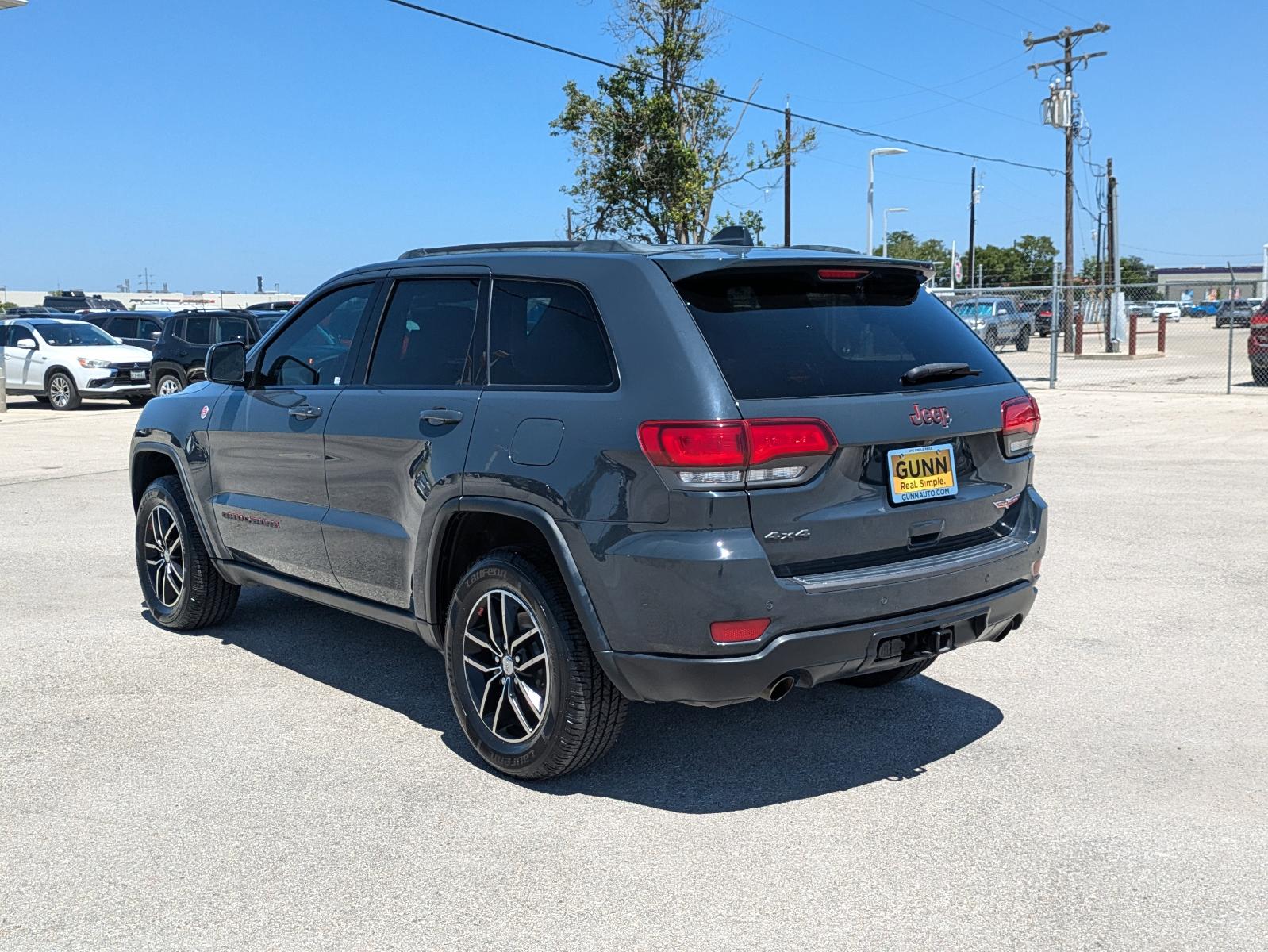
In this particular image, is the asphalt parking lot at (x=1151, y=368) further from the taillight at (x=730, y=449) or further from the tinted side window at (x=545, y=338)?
the taillight at (x=730, y=449)

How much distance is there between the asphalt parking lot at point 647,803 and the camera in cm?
337

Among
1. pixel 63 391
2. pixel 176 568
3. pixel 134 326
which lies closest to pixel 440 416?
pixel 176 568

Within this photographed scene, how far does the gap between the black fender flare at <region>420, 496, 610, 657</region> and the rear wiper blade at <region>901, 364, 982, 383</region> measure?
4.21ft

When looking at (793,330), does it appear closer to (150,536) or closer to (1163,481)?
(150,536)

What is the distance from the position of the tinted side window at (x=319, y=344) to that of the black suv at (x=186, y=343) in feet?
56.5

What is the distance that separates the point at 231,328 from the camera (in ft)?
73.1

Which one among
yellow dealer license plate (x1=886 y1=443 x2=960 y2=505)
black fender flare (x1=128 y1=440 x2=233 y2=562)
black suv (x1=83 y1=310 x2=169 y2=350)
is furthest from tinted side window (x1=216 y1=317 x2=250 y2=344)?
yellow dealer license plate (x1=886 y1=443 x2=960 y2=505)

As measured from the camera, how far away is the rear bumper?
12.5ft

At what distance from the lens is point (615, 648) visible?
394cm

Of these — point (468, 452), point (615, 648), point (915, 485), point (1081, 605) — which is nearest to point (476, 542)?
point (468, 452)

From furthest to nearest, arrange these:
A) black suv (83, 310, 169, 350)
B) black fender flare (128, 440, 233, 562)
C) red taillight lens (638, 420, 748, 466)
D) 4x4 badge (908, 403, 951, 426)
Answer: black suv (83, 310, 169, 350), black fender flare (128, 440, 233, 562), 4x4 badge (908, 403, 951, 426), red taillight lens (638, 420, 748, 466)

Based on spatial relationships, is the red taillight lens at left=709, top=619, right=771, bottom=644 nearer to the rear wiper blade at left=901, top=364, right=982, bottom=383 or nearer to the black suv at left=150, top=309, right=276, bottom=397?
the rear wiper blade at left=901, top=364, right=982, bottom=383

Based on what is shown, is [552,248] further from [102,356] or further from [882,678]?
[102,356]

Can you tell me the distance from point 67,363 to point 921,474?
22308 millimetres
